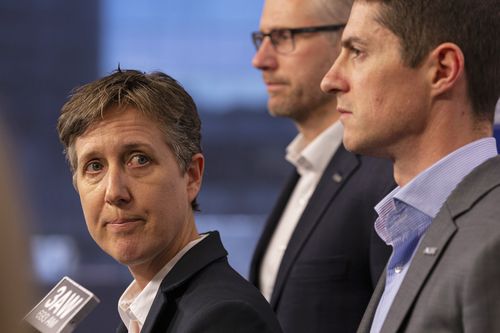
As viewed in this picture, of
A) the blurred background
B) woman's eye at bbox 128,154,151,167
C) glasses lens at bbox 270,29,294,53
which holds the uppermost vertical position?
glasses lens at bbox 270,29,294,53

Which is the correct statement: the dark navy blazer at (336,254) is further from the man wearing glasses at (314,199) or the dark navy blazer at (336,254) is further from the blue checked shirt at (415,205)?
the blue checked shirt at (415,205)

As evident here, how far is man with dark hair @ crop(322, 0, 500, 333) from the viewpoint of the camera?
1.97 metres

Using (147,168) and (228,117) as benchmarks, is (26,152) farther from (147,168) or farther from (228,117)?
(147,168)

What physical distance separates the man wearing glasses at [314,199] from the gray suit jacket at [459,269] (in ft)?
3.15

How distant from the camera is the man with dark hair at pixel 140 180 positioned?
2.27m

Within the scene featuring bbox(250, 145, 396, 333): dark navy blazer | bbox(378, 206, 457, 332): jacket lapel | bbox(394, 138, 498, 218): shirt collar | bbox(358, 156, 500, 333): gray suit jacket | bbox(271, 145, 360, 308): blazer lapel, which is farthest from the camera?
bbox(271, 145, 360, 308): blazer lapel

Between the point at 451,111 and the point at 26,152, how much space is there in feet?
14.7

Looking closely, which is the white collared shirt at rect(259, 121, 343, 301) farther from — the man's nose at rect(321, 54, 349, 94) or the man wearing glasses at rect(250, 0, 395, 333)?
the man's nose at rect(321, 54, 349, 94)

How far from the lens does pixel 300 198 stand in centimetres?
343

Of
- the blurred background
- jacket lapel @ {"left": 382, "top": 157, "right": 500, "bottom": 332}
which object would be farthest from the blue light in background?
jacket lapel @ {"left": 382, "top": 157, "right": 500, "bottom": 332}

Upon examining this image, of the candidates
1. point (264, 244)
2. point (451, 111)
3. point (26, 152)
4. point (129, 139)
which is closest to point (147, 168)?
point (129, 139)

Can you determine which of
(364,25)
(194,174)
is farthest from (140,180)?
(364,25)

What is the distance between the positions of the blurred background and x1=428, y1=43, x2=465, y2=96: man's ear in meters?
3.87

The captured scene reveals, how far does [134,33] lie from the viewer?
236 inches
